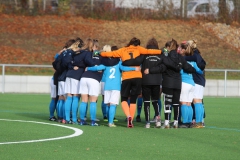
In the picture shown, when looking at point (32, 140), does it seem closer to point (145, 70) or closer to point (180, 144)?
point (180, 144)

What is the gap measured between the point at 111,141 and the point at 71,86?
4.40m

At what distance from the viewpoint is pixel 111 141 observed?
14039 millimetres

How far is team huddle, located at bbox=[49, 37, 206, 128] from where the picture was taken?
17358 mm

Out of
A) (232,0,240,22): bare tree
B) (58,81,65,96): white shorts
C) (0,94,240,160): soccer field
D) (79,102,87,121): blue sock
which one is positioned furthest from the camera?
(232,0,240,22): bare tree

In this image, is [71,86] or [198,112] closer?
[198,112]

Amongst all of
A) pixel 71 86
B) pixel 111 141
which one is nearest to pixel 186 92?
pixel 71 86


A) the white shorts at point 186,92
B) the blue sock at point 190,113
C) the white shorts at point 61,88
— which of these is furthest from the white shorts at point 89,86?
the blue sock at point 190,113

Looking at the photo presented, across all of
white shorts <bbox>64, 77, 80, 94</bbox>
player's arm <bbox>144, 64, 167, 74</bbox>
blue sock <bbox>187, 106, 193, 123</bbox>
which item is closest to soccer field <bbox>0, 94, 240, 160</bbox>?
blue sock <bbox>187, 106, 193, 123</bbox>

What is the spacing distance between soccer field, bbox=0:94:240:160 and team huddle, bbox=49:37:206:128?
1.66 feet

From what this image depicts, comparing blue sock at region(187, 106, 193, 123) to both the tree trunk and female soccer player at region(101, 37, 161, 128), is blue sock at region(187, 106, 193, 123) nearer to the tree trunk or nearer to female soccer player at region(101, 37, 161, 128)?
female soccer player at region(101, 37, 161, 128)

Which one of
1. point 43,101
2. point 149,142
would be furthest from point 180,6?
point 149,142

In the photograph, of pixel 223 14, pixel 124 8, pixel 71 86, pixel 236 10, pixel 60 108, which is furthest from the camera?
pixel 236 10

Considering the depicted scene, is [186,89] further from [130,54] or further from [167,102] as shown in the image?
[130,54]

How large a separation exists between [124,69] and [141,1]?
3441 cm
